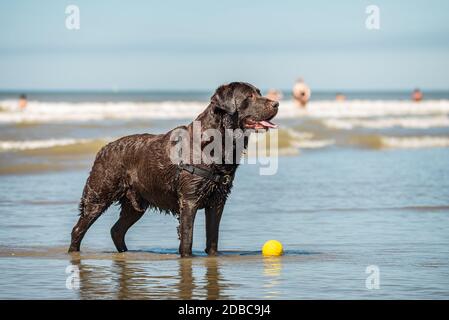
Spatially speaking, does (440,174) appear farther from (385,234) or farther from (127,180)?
(127,180)

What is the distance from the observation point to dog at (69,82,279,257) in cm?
1011

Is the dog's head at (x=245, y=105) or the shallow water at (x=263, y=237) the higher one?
the dog's head at (x=245, y=105)

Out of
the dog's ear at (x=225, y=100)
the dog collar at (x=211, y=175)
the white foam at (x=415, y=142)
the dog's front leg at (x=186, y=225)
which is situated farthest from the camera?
the white foam at (x=415, y=142)

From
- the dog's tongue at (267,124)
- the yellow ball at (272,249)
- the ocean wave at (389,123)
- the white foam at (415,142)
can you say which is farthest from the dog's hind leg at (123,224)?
the ocean wave at (389,123)

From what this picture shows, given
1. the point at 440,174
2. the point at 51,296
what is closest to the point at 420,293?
the point at 51,296

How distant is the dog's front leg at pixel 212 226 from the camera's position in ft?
34.3

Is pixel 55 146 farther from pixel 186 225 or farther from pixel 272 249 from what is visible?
pixel 186 225

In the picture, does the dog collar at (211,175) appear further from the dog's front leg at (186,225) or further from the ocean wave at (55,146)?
the ocean wave at (55,146)

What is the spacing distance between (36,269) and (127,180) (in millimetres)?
1540

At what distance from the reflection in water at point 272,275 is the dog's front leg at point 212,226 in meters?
0.56

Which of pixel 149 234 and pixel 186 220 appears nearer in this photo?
pixel 186 220

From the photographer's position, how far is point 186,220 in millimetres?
10352

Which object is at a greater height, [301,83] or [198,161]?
[301,83]
